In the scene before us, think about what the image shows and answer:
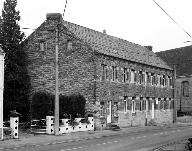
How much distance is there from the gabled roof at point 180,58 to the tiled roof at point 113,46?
15.2 meters

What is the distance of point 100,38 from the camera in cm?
4194

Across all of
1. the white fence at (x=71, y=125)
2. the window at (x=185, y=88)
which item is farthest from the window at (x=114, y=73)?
the window at (x=185, y=88)

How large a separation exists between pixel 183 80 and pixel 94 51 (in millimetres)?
32793

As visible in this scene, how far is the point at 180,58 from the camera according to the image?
225 ft

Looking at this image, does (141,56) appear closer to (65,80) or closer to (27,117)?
(65,80)

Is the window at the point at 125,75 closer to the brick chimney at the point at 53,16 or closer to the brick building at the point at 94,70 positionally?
the brick building at the point at 94,70

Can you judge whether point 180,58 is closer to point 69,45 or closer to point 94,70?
point 69,45

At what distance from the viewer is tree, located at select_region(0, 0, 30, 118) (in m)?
35.7

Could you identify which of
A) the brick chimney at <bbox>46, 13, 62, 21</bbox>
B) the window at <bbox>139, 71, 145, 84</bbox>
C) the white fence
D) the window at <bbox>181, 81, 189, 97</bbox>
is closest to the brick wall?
the brick chimney at <bbox>46, 13, 62, 21</bbox>

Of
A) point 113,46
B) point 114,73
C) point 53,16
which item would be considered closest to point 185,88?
point 113,46

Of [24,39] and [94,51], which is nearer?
[94,51]

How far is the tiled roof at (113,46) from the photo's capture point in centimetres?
3850

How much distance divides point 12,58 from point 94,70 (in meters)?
7.29

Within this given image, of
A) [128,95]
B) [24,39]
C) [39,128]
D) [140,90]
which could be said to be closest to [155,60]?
[140,90]
